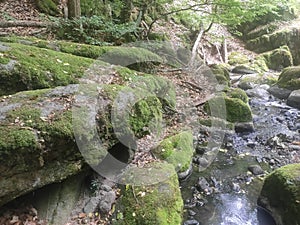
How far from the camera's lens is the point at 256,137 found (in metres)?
7.45

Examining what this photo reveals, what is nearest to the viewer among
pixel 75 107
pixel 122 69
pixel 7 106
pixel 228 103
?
pixel 7 106

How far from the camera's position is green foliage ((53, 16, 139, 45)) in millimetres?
7426

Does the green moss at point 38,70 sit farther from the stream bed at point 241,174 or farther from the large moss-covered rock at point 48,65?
the stream bed at point 241,174

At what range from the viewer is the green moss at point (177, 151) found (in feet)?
16.5

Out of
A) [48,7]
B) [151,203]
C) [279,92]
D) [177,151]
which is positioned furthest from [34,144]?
[279,92]

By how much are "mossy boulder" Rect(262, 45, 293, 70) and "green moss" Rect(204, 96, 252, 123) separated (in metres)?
8.92

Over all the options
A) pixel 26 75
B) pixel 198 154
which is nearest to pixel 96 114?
pixel 26 75

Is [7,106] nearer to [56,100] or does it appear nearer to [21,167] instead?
[56,100]

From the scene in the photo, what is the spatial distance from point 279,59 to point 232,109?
958 cm

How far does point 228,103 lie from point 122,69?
3583 millimetres

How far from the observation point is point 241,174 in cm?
568

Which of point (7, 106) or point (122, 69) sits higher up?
point (7, 106)

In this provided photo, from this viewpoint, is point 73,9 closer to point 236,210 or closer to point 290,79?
point 236,210

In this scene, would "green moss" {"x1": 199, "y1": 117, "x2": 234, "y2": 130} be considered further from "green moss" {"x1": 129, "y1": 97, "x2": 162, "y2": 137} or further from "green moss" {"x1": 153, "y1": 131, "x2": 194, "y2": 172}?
"green moss" {"x1": 129, "y1": 97, "x2": 162, "y2": 137}
